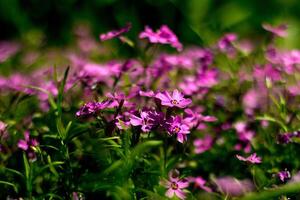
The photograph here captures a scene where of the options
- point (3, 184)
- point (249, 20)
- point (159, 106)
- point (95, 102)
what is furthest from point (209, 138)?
point (249, 20)

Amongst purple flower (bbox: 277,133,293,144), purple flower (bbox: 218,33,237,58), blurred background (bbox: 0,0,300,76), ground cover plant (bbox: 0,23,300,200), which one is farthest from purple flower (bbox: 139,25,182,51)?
blurred background (bbox: 0,0,300,76)

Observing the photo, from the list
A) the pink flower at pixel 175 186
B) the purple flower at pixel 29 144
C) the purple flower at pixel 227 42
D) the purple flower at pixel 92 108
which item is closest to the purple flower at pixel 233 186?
the pink flower at pixel 175 186

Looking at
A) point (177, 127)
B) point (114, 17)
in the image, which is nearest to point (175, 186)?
point (177, 127)

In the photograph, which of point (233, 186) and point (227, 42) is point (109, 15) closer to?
point (227, 42)

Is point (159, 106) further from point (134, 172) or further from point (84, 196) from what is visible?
point (84, 196)

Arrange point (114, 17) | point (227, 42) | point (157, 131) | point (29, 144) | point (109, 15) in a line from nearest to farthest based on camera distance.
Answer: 1. point (29, 144)
2. point (157, 131)
3. point (227, 42)
4. point (114, 17)
5. point (109, 15)

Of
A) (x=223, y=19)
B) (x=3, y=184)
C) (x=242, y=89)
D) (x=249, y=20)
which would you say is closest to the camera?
(x=3, y=184)

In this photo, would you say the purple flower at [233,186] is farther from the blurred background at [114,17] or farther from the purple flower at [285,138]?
the blurred background at [114,17]

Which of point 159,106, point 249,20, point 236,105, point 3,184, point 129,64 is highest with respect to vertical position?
point 159,106
